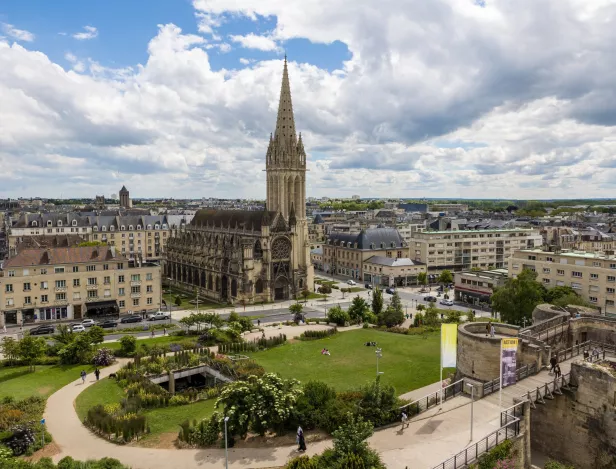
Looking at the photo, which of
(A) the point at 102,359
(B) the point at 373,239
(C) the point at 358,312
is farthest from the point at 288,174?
(A) the point at 102,359

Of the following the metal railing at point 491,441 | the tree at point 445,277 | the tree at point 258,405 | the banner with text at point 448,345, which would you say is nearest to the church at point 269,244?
the tree at point 445,277

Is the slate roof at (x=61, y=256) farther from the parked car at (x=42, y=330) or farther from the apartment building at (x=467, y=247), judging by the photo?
the apartment building at (x=467, y=247)

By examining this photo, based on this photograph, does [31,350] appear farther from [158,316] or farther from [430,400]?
[430,400]

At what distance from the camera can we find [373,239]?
11588cm

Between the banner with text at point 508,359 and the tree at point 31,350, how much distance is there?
4288cm

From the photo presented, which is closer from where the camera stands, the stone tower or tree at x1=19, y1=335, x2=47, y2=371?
tree at x1=19, y1=335, x2=47, y2=371

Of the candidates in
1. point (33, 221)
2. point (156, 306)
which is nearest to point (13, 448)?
point (156, 306)

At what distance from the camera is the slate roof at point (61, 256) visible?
230ft

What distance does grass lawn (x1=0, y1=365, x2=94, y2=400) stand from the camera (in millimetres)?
40781

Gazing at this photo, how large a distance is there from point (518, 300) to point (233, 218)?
59.2 m

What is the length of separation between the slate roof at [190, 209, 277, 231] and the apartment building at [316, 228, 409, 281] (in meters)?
29.4

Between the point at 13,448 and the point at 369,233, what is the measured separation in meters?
93.2

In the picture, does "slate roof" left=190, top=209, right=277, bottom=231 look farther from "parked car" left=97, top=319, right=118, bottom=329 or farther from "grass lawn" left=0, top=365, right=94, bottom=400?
"grass lawn" left=0, top=365, right=94, bottom=400

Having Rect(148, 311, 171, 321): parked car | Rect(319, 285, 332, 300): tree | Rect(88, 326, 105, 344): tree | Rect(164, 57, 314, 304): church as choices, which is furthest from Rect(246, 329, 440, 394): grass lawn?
Rect(319, 285, 332, 300): tree
